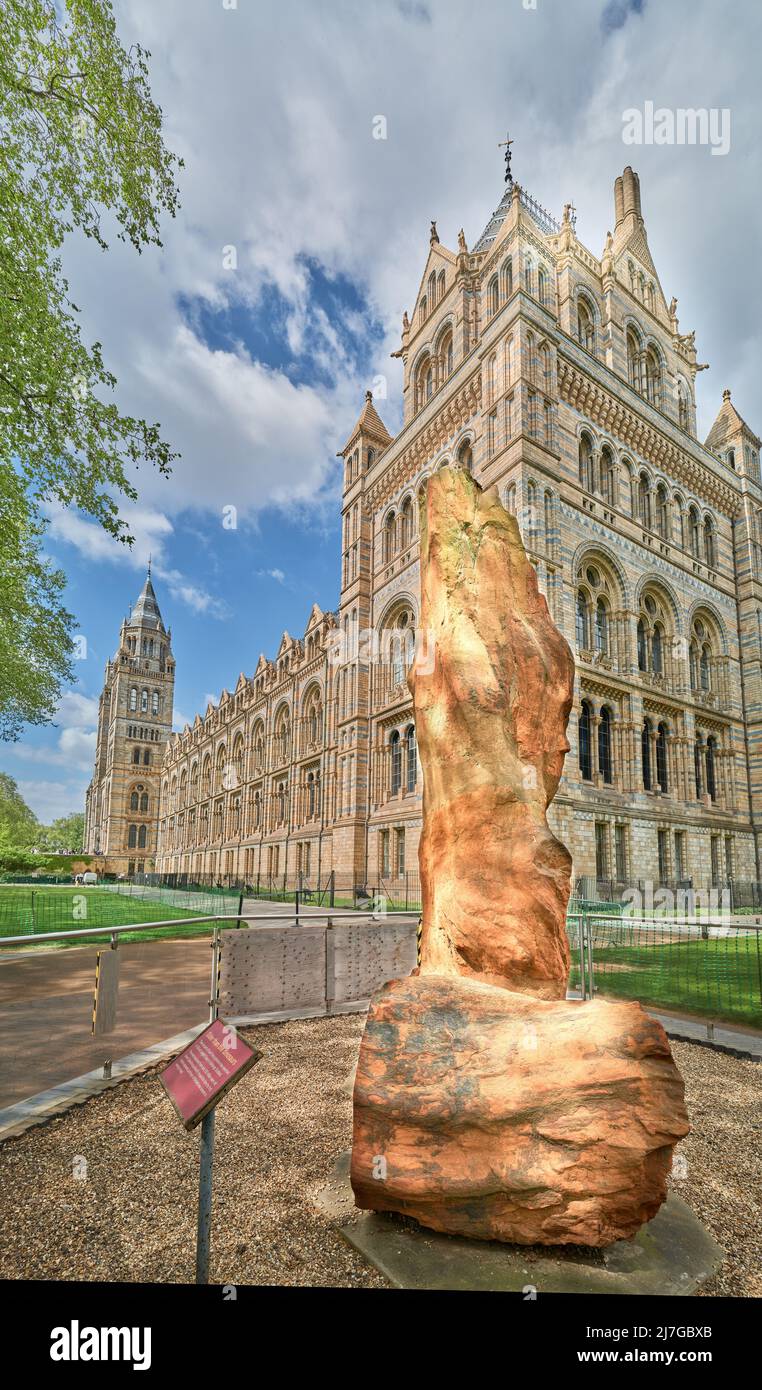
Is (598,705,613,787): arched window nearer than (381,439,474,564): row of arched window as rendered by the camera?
Yes

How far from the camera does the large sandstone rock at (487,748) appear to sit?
14.1 feet

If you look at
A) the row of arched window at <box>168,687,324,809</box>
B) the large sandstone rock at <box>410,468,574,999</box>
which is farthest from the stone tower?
the large sandstone rock at <box>410,468,574,999</box>

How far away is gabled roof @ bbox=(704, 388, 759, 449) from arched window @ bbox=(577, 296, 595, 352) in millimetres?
11766

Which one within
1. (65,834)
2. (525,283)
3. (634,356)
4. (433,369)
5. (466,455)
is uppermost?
(634,356)

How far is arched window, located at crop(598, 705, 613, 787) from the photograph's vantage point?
25.6 metres

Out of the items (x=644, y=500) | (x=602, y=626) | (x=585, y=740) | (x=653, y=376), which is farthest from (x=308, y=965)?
(x=653, y=376)

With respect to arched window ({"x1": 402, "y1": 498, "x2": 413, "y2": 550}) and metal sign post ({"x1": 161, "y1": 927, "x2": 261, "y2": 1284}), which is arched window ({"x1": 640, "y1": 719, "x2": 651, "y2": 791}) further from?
metal sign post ({"x1": 161, "y1": 927, "x2": 261, "y2": 1284})

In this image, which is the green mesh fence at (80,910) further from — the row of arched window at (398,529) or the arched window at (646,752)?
the row of arched window at (398,529)

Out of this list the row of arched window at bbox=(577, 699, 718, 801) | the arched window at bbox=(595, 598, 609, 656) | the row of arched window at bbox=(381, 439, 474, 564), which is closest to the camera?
the row of arched window at bbox=(577, 699, 718, 801)

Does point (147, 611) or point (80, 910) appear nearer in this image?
point (80, 910)

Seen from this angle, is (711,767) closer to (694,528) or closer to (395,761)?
(694,528)

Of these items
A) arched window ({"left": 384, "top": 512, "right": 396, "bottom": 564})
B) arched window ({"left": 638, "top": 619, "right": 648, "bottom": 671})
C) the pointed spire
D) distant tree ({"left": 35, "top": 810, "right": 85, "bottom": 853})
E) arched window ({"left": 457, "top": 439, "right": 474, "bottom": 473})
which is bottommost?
distant tree ({"left": 35, "top": 810, "right": 85, "bottom": 853})

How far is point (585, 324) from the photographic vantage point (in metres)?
30.2

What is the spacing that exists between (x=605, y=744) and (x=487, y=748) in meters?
22.8
